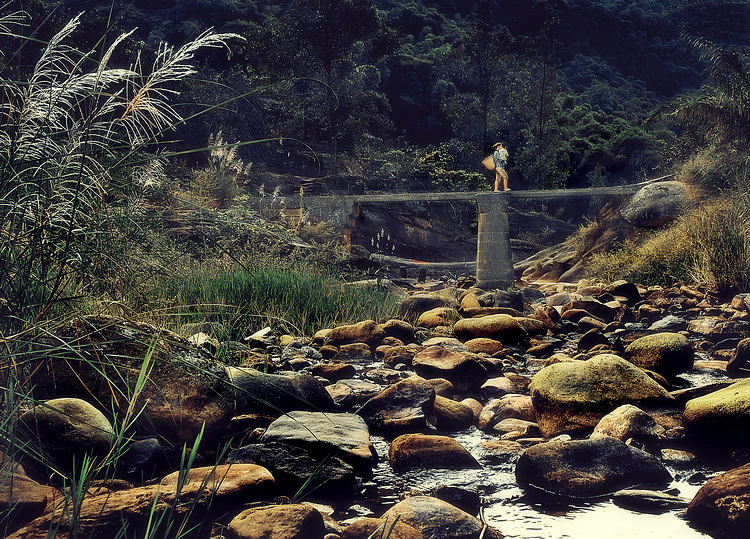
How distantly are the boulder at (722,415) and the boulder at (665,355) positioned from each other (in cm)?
175

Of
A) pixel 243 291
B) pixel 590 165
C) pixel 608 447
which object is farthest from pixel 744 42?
pixel 608 447

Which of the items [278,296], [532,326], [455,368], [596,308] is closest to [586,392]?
[455,368]

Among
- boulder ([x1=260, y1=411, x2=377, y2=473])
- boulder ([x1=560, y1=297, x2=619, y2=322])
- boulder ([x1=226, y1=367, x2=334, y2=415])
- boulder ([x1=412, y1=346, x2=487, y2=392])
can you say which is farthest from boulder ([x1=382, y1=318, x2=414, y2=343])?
boulder ([x1=260, y1=411, x2=377, y2=473])

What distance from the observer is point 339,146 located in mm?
32531

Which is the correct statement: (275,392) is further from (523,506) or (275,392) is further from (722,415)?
(722,415)

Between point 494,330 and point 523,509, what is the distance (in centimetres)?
464

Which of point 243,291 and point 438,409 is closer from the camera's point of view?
point 438,409

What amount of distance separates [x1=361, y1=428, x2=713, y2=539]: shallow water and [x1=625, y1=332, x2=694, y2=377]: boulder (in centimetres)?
241

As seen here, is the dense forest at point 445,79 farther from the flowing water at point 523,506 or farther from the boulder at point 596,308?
the flowing water at point 523,506

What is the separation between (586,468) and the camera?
11.8 feet

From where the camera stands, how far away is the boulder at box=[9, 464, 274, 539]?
99.3 inches

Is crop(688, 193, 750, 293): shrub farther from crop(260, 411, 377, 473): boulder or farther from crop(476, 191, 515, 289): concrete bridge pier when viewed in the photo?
crop(260, 411, 377, 473): boulder

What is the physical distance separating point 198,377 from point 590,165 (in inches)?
1372

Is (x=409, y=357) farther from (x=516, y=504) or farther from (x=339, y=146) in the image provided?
(x=339, y=146)
